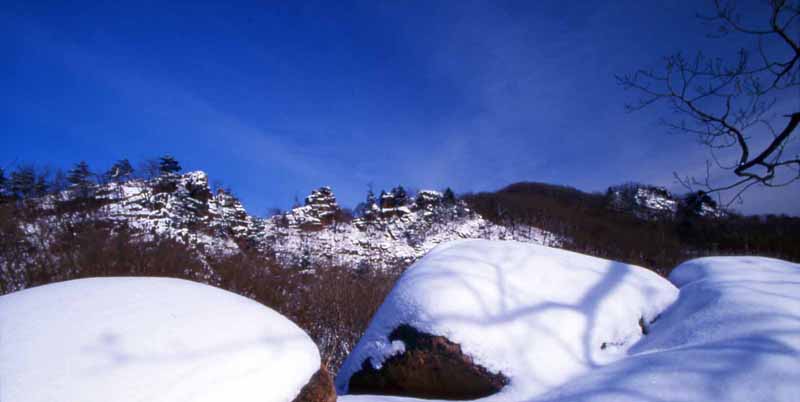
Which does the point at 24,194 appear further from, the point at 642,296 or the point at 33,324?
the point at 642,296

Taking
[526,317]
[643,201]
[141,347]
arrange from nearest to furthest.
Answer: [141,347], [526,317], [643,201]

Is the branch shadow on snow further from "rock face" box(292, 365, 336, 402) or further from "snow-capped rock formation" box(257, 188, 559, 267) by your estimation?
"snow-capped rock formation" box(257, 188, 559, 267)

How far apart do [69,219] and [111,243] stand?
2.22 meters

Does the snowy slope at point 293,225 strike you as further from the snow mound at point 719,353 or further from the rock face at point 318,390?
the snow mound at point 719,353

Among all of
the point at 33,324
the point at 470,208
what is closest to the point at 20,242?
the point at 33,324

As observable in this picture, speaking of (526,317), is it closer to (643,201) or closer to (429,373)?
(429,373)

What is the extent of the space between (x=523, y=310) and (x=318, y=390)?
169 cm

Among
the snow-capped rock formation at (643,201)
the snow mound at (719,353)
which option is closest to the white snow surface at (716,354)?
the snow mound at (719,353)

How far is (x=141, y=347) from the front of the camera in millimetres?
1527

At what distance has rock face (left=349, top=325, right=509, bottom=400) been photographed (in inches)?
102

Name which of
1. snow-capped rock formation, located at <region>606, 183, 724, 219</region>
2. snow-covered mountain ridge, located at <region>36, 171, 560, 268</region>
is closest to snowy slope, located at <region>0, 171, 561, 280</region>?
snow-covered mountain ridge, located at <region>36, 171, 560, 268</region>

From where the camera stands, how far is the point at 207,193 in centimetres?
2105

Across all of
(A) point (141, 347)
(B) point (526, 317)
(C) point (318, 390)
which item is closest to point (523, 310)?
(B) point (526, 317)

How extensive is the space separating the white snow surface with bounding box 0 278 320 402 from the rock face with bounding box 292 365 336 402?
37mm
